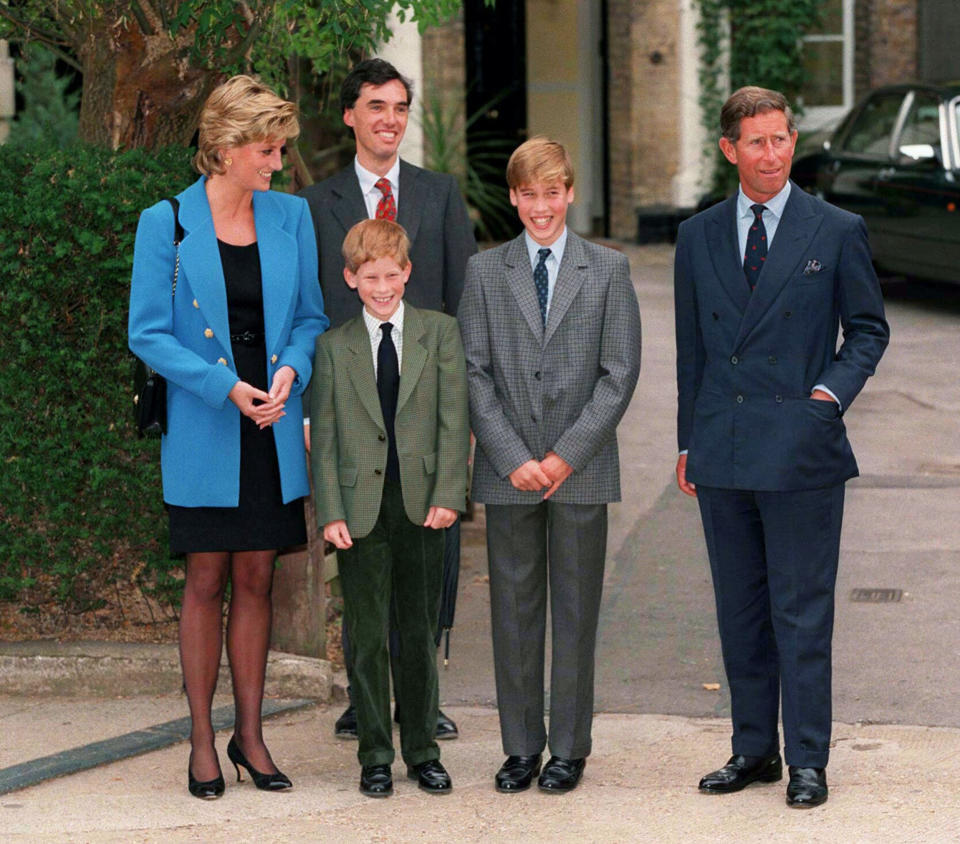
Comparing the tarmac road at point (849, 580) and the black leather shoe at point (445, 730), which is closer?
the black leather shoe at point (445, 730)

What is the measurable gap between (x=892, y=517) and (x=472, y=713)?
3.26 meters

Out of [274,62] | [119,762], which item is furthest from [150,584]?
[274,62]

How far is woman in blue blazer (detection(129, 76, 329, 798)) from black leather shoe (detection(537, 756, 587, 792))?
763 mm

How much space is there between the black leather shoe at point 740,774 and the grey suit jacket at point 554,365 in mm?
840

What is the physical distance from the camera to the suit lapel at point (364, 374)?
16.1 ft

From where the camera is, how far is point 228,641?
5.05 metres

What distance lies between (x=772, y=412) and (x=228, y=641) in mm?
1687

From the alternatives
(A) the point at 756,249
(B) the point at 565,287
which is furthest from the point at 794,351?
(B) the point at 565,287

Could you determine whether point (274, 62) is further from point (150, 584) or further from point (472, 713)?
point (472, 713)

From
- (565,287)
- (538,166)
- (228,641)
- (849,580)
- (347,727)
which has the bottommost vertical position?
(849,580)

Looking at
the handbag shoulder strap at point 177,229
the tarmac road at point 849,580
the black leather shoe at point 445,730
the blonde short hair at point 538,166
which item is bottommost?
the tarmac road at point 849,580

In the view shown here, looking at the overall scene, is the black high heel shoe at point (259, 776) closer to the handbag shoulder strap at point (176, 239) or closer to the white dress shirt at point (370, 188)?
the handbag shoulder strap at point (176, 239)

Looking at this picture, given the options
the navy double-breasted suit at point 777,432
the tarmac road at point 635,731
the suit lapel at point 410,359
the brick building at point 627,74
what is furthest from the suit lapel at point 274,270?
the brick building at point 627,74

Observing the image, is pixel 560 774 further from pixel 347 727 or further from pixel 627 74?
pixel 627 74
